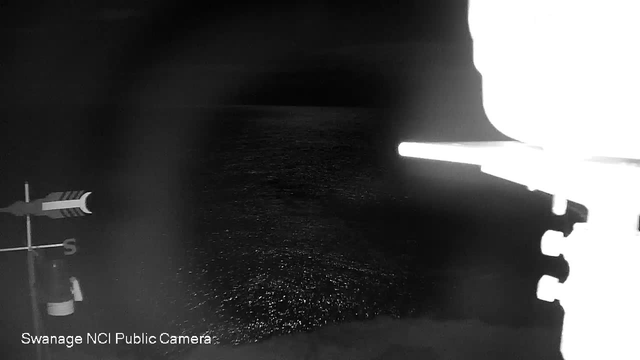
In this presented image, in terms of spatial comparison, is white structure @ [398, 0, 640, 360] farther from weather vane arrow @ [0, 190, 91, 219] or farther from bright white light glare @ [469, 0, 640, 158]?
weather vane arrow @ [0, 190, 91, 219]

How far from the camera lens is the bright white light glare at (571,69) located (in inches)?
14.3

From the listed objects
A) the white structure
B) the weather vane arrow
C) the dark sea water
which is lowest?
the dark sea water

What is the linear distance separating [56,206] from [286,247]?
13.5m

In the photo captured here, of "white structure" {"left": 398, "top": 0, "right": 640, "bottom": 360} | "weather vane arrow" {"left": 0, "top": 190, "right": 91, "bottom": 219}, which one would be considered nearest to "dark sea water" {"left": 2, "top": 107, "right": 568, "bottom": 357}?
"weather vane arrow" {"left": 0, "top": 190, "right": 91, "bottom": 219}

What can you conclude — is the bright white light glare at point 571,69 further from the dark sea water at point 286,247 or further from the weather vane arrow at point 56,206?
the dark sea water at point 286,247

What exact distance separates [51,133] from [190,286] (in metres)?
22.2

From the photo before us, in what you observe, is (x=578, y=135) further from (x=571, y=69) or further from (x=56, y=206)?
(x=56, y=206)

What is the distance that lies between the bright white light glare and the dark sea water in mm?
5493

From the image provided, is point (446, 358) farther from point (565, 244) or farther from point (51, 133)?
point (51, 133)

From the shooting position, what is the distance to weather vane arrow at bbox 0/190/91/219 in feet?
4.72

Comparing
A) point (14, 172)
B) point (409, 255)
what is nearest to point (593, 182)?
point (409, 255)

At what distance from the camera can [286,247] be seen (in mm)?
14789

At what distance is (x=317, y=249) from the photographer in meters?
14.0

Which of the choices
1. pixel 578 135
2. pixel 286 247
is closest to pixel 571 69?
pixel 578 135
